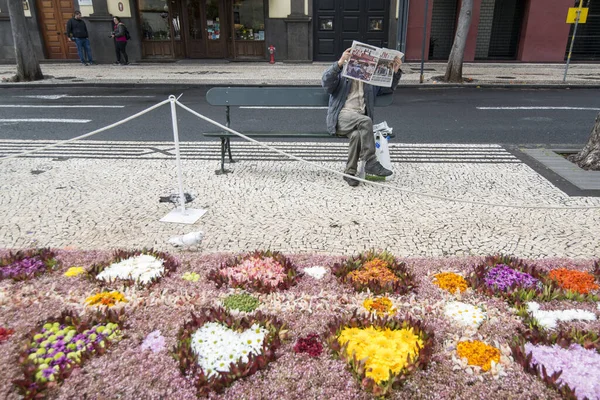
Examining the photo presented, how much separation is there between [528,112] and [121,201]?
939 centimetres

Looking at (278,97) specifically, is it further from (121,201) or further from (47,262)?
(47,262)

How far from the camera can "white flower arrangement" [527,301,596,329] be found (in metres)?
2.84

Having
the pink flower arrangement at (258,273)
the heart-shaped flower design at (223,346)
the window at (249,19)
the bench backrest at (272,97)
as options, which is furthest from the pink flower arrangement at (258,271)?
the window at (249,19)

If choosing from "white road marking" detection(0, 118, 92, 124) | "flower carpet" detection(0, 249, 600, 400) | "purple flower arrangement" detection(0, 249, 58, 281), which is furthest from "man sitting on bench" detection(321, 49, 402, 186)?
"white road marking" detection(0, 118, 92, 124)

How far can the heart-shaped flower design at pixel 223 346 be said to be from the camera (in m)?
2.40

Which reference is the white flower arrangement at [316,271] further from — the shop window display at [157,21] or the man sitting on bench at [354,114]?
the shop window display at [157,21]

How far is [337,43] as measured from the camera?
2059 cm

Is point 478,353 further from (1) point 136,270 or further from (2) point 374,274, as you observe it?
(1) point 136,270

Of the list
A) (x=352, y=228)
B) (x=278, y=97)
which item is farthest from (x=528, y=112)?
(x=352, y=228)

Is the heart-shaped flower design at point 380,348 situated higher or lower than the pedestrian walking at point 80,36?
lower

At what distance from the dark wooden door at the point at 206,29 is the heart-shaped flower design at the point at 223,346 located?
20062mm

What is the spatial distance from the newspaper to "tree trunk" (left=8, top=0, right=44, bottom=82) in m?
13.5

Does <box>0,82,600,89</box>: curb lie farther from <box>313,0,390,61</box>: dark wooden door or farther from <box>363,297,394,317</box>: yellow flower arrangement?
<box>363,297,394,317</box>: yellow flower arrangement

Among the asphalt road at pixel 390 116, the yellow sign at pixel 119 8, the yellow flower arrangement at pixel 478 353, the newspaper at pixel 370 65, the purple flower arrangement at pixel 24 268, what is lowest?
the asphalt road at pixel 390 116
